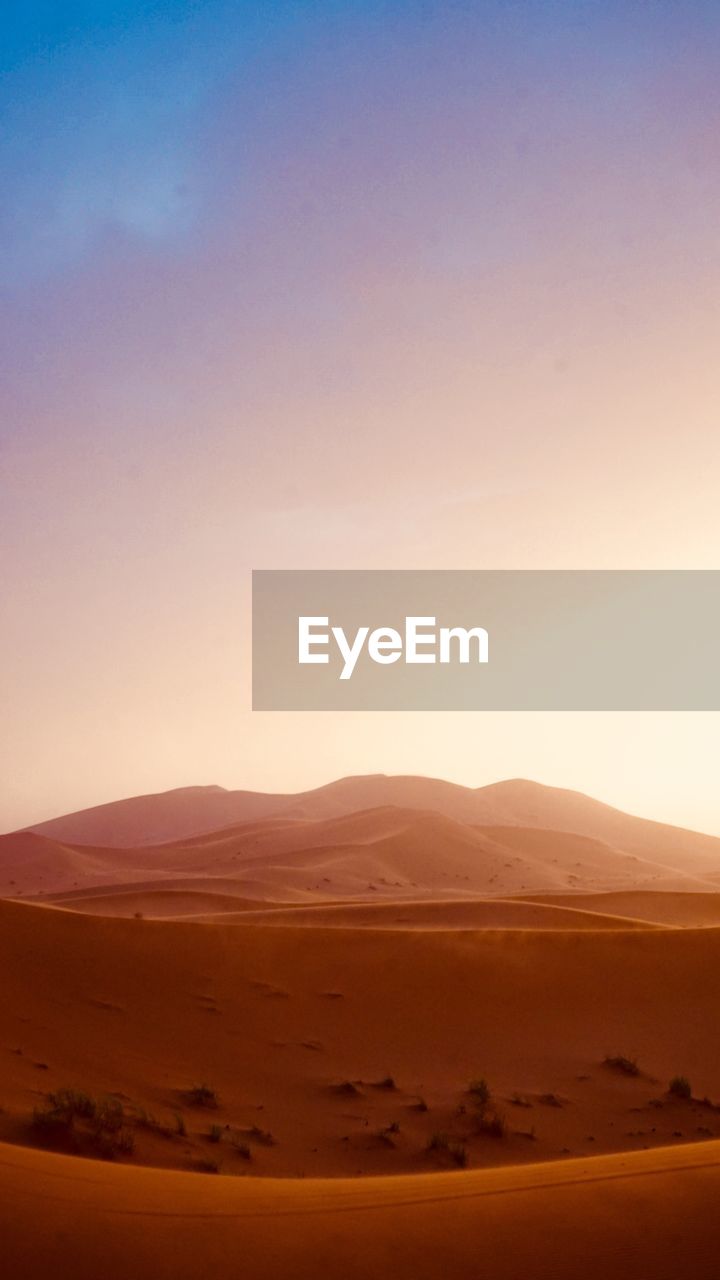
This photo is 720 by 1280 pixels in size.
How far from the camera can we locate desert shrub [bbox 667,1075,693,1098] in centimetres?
1157

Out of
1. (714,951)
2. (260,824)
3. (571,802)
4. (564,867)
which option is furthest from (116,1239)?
(571,802)

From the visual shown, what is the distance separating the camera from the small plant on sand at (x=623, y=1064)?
12500mm

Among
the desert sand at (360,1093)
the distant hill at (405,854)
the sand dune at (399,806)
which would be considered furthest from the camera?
the sand dune at (399,806)

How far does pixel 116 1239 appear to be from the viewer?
205 inches

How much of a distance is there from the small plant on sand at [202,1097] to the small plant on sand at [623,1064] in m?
5.52

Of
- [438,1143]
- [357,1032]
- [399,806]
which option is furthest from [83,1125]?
[399,806]

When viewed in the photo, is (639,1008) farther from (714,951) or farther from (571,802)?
(571,802)

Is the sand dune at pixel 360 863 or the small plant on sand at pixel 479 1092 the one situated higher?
the small plant on sand at pixel 479 1092

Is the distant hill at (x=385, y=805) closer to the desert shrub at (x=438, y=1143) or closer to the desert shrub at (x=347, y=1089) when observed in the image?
the desert shrub at (x=347, y=1089)

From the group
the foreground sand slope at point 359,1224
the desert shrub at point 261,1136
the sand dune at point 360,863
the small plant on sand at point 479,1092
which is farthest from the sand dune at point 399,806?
the foreground sand slope at point 359,1224

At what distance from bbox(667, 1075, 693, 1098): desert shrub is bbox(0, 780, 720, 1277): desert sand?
0.17 feet

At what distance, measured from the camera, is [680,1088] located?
11.6 meters

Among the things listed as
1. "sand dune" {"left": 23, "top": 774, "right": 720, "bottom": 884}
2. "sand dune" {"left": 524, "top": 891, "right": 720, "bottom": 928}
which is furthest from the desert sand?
"sand dune" {"left": 23, "top": 774, "right": 720, "bottom": 884}

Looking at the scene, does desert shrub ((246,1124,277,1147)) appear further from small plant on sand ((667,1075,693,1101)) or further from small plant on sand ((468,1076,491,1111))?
small plant on sand ((667,1075,693,1101))
